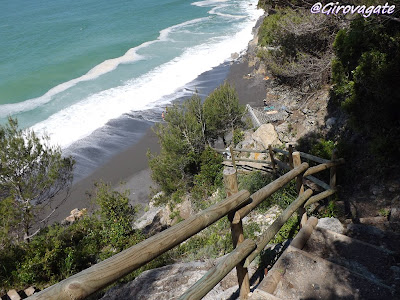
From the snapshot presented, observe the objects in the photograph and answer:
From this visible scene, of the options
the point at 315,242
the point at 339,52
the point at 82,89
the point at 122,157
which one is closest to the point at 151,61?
the point at 82,89

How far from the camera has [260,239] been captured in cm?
281

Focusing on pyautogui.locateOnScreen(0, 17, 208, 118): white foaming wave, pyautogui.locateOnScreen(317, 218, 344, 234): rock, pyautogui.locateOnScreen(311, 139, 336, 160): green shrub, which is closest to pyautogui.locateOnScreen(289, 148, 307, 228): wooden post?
pyautogui.locateOnScreen(317, 218, 344, 234): rock

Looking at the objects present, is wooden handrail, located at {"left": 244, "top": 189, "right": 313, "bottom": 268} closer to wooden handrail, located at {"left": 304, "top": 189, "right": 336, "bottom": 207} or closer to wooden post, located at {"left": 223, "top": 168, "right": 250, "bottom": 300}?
wooden post, located at {"left": 223, "top": 168, "right": 250, "bottom": 300}

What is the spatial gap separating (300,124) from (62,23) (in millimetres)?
52689

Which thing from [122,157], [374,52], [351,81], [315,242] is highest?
[374,52]

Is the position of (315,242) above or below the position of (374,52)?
below

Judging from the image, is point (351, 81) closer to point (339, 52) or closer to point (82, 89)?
point (339, 52)

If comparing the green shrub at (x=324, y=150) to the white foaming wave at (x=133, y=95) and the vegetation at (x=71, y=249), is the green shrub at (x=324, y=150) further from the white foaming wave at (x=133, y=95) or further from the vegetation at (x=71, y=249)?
the white foaming wave at (x=133, y=95)

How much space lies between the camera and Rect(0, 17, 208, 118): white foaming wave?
27.3 metres

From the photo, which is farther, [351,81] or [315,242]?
[351,81]

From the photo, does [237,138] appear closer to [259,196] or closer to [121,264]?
[259,196]

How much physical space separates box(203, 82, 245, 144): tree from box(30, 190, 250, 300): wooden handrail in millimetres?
15542

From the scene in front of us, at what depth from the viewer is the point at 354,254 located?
3219mm

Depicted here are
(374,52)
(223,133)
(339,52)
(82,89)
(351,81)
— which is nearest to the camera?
(374,52)
